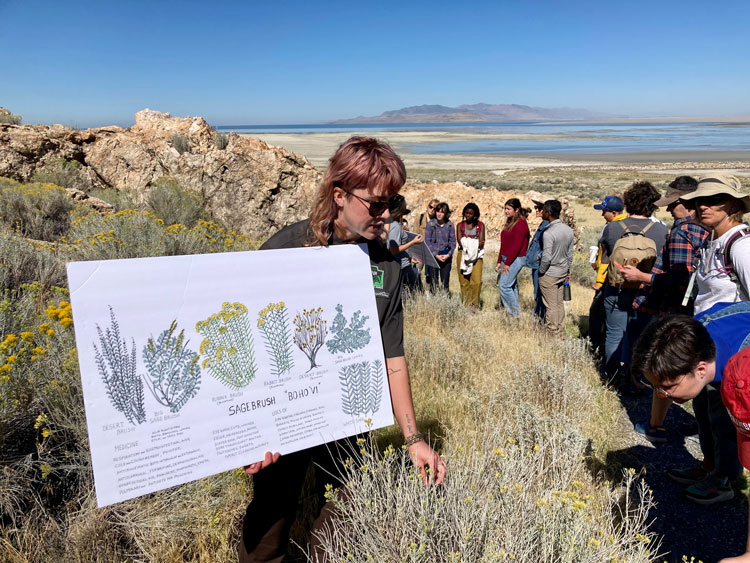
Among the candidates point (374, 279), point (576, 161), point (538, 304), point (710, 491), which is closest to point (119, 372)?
point (374, 279)

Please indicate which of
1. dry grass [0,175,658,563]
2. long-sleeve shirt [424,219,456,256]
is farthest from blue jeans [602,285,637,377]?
long-sleeve shirt [424,219,456,256]

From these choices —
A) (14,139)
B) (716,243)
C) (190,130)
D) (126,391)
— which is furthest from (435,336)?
(14,139)

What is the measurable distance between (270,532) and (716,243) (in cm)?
319

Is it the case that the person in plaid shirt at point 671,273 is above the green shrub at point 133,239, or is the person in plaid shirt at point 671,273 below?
below

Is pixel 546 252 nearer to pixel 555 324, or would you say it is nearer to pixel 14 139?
→ pixel 555 324

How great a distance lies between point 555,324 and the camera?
5.94 meters

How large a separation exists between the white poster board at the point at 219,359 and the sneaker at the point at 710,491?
269 cm

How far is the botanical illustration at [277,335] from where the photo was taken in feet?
5.24

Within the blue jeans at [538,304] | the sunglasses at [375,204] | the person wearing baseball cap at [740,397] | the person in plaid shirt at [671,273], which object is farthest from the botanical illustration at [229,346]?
the blue jeans at [538,304]

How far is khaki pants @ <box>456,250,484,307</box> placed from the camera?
734cm

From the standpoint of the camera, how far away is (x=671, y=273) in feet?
12.9

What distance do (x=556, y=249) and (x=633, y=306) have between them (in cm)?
157

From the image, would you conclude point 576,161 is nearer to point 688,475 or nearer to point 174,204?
point 174,204

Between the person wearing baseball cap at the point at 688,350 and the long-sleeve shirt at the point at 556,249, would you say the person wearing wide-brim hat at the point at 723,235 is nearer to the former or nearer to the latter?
the person wearing baseball cap at the point at 688,350
